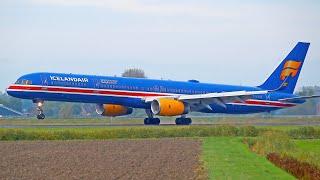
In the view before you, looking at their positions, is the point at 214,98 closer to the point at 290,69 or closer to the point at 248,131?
the point at 248,131

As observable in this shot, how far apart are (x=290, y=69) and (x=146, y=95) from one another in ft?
49.8

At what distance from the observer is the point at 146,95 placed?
55.8 m

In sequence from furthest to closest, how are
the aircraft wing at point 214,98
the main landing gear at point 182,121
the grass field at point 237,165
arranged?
the main landing gear at point 182,121 → the aircraft wing at point 214,98 → the grass field at point 237,165

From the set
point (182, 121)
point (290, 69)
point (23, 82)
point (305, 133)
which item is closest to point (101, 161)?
point (305, 133)

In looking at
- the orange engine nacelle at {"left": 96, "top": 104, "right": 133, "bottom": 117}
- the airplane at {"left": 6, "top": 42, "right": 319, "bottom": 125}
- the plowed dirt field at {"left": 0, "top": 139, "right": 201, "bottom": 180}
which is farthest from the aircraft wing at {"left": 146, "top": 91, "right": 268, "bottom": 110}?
the plowed dirt field at {"left": 0, "top": 139, "right": 201, "bottom": 180}

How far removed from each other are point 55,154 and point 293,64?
3902 cm

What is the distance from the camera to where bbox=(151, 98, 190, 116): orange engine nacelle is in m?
54.1

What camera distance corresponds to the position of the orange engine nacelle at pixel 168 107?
178 ft

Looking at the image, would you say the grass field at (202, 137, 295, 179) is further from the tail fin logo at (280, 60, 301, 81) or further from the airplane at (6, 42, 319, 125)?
the tail fin logo at (280, 60, 301, 81)

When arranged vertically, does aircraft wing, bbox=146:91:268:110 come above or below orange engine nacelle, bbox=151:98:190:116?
above

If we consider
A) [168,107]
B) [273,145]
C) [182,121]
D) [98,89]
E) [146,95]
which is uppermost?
[98,89]

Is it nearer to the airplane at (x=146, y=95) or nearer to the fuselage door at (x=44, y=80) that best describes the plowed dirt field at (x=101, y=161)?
the fuselage door at (x=44, y=80)

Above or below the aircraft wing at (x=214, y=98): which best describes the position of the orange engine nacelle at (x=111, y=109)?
below

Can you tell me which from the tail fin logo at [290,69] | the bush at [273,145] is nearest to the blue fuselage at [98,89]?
the tail fin logo at [290,69]
